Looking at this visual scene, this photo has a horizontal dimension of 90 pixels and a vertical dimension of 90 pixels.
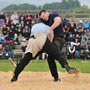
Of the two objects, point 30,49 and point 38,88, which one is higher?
point 30,49

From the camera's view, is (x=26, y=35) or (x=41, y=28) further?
(x=26, y=35)

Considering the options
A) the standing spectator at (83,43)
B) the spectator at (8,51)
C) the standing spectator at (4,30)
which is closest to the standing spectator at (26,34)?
Answer: the standing spectator at (4,30)

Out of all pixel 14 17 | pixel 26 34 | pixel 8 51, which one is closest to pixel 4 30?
pixel 26 34

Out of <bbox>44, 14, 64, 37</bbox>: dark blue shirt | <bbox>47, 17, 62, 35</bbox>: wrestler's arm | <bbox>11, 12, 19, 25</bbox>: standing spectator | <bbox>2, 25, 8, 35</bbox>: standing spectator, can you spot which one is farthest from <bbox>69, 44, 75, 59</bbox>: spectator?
<bbox>47, 17, 62, 35</bbox>: wrestler's arm

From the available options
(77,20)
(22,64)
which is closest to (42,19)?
(22,64)

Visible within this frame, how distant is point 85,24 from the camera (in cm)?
2345

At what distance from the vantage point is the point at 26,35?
2203 centimetres

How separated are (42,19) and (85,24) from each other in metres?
15.3

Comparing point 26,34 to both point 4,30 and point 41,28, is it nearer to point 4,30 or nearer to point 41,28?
point 4,30

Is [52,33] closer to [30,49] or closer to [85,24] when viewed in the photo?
[30,49]

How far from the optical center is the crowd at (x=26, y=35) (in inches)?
813

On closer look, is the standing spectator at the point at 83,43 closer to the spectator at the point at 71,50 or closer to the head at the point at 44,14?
the spectator at the point at 71,50

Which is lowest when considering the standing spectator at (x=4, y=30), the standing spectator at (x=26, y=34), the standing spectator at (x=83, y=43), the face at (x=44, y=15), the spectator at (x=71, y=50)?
the spectator at (x=71, y=50)

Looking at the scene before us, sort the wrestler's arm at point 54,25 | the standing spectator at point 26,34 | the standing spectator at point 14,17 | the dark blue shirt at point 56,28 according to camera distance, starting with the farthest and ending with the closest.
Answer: the standing spectator at point 14,17 → the standing spectator at point 26,34 → the dark blue shirt at point 56,28 → the wrestler's arm at point 54,25
